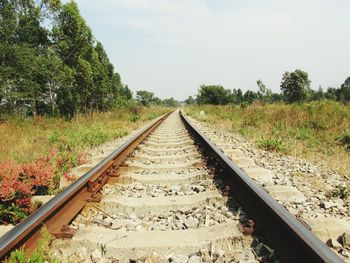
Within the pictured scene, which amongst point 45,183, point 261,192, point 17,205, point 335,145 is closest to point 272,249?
point 261,192

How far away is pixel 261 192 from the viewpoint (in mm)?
2926

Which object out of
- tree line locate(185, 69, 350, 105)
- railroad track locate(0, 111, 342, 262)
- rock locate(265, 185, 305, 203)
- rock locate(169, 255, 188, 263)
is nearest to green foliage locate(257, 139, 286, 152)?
railroad track locate(0, 111, 342, 262)

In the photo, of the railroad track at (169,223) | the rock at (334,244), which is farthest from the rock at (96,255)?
the rock at (334,244)

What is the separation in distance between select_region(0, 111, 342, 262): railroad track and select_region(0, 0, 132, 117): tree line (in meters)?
17.3

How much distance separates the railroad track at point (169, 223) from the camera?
7.14 feet

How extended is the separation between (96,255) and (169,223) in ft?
2.58

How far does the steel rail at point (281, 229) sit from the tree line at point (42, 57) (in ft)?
60.3

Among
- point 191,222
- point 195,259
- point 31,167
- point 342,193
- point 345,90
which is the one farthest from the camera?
point 345,90

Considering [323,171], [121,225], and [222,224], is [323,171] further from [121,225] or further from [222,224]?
[121,225]

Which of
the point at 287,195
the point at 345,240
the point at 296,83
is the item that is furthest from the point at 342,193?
the point at 296,83

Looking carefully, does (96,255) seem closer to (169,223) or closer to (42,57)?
(169,223)

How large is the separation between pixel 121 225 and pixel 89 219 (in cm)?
32

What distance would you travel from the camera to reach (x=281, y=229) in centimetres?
225

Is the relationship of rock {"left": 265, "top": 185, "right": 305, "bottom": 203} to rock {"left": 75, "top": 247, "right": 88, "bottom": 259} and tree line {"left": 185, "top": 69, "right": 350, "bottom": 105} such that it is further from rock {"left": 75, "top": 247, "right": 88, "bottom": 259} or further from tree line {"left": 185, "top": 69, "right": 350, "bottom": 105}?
tree line {"left": 185, "top": 69, "right": 350, "bottom": 105}
